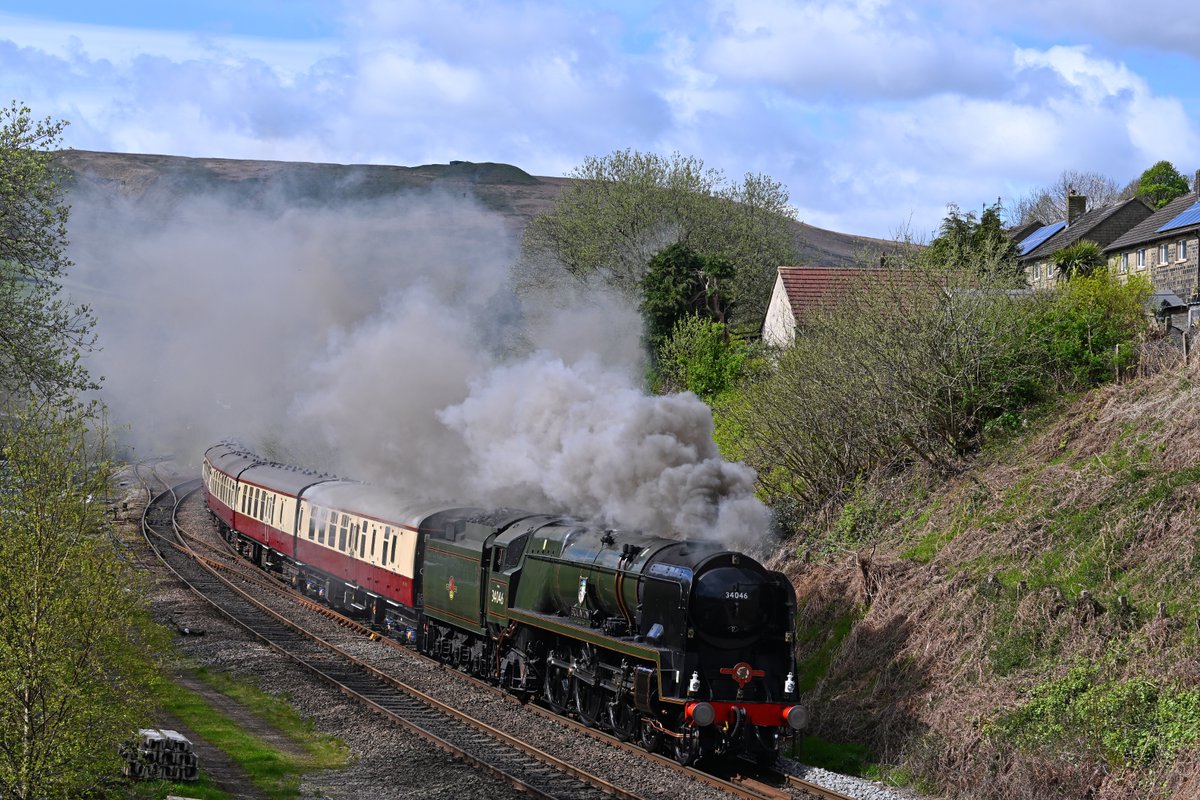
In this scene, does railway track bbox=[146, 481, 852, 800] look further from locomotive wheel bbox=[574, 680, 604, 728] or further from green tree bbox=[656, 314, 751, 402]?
green tree bbox=[656, 314, 751, 402]

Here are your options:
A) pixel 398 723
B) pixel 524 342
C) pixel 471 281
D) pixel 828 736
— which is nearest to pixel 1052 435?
pixel 828 736

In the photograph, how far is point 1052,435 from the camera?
20.8 m

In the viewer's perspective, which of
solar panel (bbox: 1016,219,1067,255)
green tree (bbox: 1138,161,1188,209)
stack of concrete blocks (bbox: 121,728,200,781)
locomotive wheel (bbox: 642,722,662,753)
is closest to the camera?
stack of concrete blocks (bbox: 121,728,200,781)

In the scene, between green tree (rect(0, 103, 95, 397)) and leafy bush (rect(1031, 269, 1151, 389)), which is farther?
leafy bush (rect(1031, 269, 1151, 389))

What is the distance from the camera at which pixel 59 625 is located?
11.2 meters

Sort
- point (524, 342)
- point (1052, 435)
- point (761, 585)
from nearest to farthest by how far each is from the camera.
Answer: point (761, 585) → point (1052, 435) → point (524, 342)

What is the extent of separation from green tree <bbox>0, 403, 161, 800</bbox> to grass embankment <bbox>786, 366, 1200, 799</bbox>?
9438 mm

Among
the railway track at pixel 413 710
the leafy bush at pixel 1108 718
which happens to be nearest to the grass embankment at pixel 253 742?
the railway track at pixel 413 710

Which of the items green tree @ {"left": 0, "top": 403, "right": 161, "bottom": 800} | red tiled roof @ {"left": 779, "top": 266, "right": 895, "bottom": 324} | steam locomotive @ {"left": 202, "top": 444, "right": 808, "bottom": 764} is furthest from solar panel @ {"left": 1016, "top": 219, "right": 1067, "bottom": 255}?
green tree @ {"left": 0, "top": 403, "right": 161, "bottom": 800}

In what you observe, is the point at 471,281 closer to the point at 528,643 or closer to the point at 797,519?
the point at 797,519

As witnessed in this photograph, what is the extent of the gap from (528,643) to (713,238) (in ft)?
134

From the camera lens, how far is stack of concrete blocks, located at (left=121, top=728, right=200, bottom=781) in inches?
534

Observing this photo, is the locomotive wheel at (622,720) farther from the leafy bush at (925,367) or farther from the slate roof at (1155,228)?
the slate roof at (1155,228)

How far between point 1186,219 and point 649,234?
24938mm
